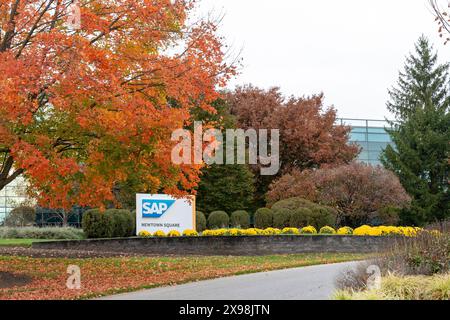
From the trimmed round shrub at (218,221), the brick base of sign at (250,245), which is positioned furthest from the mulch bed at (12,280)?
the trimmed round shrub at (218,221)

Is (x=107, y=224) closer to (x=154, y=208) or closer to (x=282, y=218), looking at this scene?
(x=154, y=208)

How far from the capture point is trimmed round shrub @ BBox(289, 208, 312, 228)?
29875mm

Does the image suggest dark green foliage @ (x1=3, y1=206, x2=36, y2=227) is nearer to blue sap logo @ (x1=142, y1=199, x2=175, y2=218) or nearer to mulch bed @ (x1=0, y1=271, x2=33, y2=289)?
blue sap logo @ (x1=142, y1=199, x2=175, y2=218)

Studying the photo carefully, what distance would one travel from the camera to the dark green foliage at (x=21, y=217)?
1866 inches

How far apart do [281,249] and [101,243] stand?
7.86 m

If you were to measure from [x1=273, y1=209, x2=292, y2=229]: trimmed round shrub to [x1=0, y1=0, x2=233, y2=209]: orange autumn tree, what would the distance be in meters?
14.9

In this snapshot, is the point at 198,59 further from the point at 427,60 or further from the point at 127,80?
the point at 427,60

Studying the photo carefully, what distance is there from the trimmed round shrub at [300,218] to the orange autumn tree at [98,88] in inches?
579

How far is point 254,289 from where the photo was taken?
42.3ft

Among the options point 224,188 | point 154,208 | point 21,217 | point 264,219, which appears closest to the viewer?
point 154,208

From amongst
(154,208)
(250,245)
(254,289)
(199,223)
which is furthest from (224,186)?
(254,289)

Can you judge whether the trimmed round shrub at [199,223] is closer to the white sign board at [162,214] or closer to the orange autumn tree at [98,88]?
the white sign board at [162,214]

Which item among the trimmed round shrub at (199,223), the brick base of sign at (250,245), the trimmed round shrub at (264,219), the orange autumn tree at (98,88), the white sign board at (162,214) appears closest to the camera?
the orange autumn tree at (98,88)

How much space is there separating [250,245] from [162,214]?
628 centimetres
